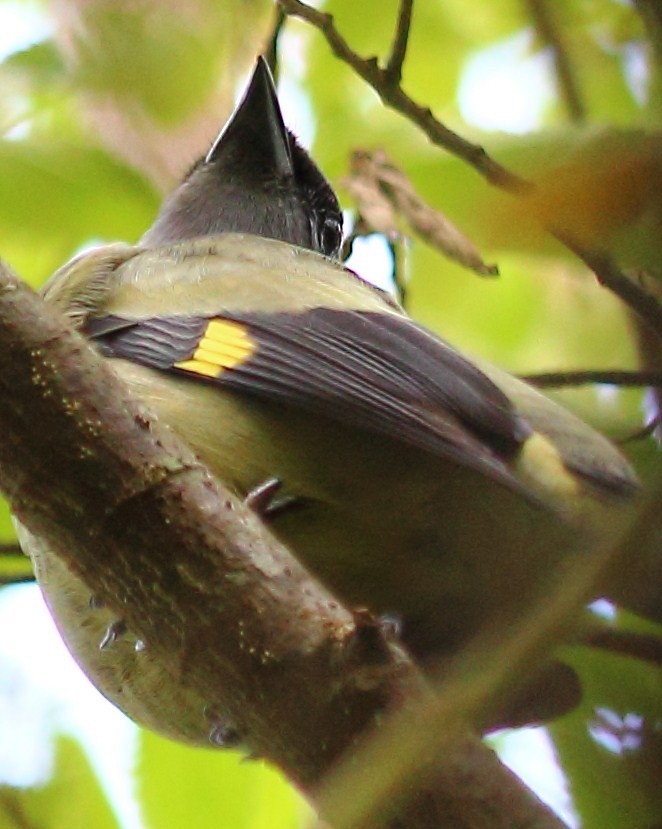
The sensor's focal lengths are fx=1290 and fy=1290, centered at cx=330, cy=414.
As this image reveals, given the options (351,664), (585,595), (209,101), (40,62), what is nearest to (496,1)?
(209,101)

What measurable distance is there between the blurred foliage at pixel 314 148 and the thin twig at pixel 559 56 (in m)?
0.02

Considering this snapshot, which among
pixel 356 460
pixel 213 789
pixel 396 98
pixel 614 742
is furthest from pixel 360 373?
pixel 614 742

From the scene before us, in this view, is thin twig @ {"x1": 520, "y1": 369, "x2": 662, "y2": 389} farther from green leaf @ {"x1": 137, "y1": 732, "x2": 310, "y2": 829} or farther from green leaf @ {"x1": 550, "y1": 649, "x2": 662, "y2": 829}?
green leaf @ {"x1": 137, "y1": 732, "x2": 310, "y2": 829}

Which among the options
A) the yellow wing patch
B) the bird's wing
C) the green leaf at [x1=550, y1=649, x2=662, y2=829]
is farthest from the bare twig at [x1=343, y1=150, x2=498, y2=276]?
the green leaf at [x1=550, y1=649, x2=662, y2=829]

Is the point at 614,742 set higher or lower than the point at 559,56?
lower

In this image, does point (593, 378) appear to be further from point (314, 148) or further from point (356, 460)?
point (314, 148)

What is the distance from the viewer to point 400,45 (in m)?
2.52

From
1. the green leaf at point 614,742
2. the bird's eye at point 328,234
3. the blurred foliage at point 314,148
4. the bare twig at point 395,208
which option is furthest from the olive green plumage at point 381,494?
the bird's eye at point 328,234

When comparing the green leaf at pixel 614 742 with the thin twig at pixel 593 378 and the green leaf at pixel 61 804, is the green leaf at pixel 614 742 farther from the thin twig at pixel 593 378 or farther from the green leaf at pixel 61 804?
the green leaf at pixel 61 804

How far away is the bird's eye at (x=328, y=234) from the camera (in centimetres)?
437

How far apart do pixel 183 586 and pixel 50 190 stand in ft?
5.04

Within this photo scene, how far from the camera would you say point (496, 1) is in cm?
305

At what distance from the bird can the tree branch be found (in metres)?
0.29

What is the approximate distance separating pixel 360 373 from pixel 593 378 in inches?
17.3
